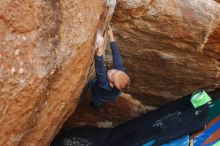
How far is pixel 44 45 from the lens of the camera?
3.66 metres

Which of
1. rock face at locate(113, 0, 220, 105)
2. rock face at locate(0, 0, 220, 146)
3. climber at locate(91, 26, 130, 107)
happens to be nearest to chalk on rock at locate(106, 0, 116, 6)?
rock face at locate(0, 0, 220, 146)

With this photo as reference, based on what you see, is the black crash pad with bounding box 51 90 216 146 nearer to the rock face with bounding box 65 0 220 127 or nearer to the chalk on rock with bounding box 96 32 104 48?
the rock face with bounding box 65 0 220 127

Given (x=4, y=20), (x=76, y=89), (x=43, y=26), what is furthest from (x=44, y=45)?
(x=76, y=89)

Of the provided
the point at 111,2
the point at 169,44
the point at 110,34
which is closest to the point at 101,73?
the point at 110,34

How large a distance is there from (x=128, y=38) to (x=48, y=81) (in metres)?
1.71

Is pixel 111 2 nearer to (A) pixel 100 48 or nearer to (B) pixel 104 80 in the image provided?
(A) pixel 100 48

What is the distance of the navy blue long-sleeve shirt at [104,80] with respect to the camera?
4.62 m

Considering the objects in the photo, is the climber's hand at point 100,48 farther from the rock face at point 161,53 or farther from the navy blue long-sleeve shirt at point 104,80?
the rock face at point 161,53

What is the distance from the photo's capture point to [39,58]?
3.64 meters

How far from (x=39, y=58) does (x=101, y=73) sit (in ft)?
3.73

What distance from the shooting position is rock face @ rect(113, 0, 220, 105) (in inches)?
200

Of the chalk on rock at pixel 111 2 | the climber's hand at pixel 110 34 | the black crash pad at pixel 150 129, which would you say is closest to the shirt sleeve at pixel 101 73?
the climber's hand at pixel 110 34

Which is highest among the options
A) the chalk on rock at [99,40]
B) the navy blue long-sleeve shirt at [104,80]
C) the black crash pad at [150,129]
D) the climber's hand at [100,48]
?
the chalk on rock at [99,40]

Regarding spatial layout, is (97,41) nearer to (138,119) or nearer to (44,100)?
(44,100)
